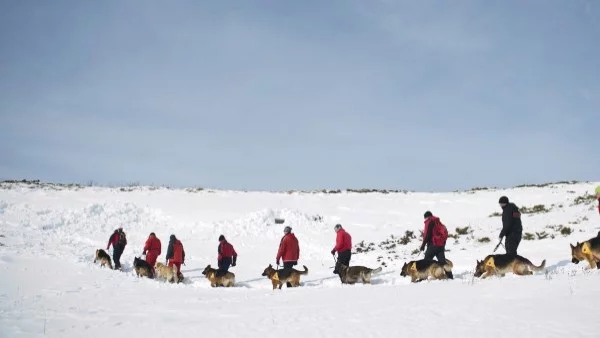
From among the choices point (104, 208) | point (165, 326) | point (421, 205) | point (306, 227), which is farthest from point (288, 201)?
point (165, 326)

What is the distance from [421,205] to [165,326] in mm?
26776

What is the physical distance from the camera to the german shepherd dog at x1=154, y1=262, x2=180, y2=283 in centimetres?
1527

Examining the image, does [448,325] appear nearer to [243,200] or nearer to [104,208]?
[104,208]

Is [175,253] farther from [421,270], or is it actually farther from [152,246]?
[421,270]

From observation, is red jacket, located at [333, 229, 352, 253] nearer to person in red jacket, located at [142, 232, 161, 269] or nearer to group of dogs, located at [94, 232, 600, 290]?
group of dogs, located at [94, 232, 600, 290]

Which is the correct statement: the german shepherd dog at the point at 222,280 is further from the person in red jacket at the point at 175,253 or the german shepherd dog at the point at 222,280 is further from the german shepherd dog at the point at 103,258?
the german shepherd dog at the point at 103,258

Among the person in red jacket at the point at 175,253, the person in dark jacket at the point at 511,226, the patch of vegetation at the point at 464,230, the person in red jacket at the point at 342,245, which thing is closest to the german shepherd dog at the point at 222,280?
the person in red jacket at the point at 175,253

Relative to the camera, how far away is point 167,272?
1552 centimetres

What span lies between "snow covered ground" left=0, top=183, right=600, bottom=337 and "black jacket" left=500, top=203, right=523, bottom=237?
4.12ft

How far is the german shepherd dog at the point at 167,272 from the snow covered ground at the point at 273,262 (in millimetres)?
928

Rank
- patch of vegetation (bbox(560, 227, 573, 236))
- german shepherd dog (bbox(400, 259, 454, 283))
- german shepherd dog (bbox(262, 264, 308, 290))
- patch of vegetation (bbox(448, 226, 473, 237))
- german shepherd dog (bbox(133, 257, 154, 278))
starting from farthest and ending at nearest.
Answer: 1. patch of vegetation (bbox(448, 226, 473, 237))
2. patch of vegetation (bbox(560, 227, 573, 236))
3. german shepherd dog (bbox(133, 257, 154, 278))
4. german shepherd dog (bbox(262, 264, 308, 290))
5. german shepherd dog (bbox(400, 259, 454, 283))

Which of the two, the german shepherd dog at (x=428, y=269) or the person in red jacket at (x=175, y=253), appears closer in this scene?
the german shepherd dog at (x=428, y=269)

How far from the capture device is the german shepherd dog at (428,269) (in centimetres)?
1184

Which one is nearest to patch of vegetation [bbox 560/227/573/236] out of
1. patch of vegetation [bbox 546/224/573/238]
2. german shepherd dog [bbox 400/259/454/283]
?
patch of vegetation [bbox 546/224/573/238]
